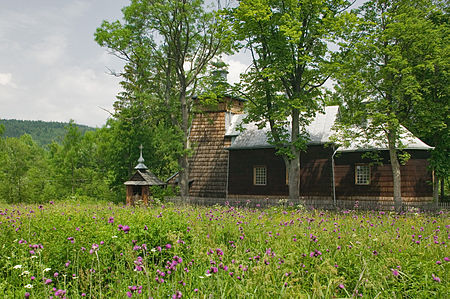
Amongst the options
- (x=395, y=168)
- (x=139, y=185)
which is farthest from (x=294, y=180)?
(x=139, y=185)

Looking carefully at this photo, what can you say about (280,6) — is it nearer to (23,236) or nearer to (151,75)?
(151,75)

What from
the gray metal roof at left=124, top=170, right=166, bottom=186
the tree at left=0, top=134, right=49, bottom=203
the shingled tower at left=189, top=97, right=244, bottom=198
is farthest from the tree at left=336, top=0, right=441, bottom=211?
the tree at left=0, top=134, right=49, bottom=203

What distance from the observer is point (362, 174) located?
2548cm

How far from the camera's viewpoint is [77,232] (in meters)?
7.24

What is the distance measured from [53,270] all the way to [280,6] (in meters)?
21.2

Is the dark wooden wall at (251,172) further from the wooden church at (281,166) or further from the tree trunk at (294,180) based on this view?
the tree trunk at (294,180)

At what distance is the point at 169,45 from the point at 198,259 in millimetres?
26609

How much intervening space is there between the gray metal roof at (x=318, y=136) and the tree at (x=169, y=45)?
411 centimetres

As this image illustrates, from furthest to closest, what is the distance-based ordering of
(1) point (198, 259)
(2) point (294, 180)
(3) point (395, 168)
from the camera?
(2) point (294, 180)
(3) point (395, 168)
(1) point (198, 259)

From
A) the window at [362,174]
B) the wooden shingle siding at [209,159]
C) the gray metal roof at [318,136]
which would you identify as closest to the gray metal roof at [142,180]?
the wooden shingle siding at [209,159]

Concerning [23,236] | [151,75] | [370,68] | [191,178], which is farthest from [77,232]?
[151,75]

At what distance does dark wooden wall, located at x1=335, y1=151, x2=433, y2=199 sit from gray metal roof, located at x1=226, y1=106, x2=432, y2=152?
0.68 m

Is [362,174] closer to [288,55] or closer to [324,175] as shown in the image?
[324,175]

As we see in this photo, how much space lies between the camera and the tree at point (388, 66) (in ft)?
69.8
